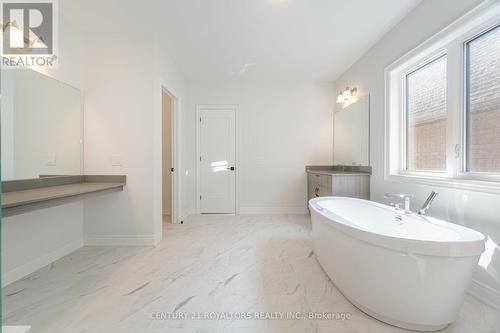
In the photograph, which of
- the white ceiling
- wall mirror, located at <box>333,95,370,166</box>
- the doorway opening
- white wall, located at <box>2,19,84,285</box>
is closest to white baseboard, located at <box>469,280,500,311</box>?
wall mirror, located at <box>333,95,370,166</box>

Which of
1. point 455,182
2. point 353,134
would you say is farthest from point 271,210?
Result: point 455,182

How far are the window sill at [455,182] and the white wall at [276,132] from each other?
6.21 ft

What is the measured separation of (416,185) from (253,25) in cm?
233

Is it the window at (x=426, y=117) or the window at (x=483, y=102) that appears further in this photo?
the window at (x=426, y=117)

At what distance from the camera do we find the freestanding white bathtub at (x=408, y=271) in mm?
1354

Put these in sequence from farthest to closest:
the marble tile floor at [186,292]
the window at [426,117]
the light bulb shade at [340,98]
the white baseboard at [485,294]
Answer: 1. the light bulb shade at [340,98]
2. the window at [426,117]
3. the white baseboard at [485,294]
4. the marble tile floor at [186,292]

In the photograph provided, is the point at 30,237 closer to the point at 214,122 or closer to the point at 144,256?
the point at 144,256

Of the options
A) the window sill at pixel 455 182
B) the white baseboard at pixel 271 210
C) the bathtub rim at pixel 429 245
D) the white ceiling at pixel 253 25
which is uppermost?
the white ceiling at pixel 253 25

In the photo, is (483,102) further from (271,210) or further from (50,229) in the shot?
(50,229)

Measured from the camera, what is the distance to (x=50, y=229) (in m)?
2.38

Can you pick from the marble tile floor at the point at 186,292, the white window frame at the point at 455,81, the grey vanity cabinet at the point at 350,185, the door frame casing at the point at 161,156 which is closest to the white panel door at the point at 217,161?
the door frame casing at the point at 161,156

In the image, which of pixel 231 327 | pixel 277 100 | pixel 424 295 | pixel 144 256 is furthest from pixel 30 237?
pixel 277 100

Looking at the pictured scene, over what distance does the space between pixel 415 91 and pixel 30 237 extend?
399 centimetres

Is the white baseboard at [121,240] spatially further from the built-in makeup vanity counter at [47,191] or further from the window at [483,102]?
the window at [483,102]
